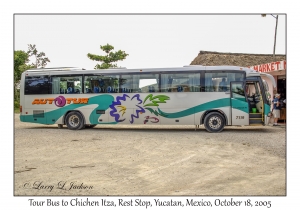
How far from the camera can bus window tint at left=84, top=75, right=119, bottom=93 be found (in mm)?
16141

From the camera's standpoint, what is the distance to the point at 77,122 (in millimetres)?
16656

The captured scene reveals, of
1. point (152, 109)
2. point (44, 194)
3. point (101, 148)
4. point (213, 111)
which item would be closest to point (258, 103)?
point (213, 111)

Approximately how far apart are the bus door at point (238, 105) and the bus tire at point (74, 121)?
6704 millimetres

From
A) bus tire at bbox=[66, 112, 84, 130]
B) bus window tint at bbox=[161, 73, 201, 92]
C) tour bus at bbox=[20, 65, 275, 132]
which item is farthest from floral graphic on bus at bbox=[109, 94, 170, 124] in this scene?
bus tire at bbox=[66, 112, 84, 130]

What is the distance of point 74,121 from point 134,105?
9.80 feet

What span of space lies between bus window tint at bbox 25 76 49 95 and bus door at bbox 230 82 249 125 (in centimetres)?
835

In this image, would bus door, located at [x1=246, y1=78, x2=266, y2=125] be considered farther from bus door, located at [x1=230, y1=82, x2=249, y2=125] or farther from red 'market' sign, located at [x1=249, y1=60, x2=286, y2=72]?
red 'market' sign, located at [x1=249, y1=60, x2=286, y2=72]

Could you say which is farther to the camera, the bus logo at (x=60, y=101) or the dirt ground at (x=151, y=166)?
the bus logo at (x=60, y=101)

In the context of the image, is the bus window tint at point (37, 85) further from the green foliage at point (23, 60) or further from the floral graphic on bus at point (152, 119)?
the green foliage at point (23, 60)

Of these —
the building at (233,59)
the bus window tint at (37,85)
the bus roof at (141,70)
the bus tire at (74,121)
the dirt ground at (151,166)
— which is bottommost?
the dirt ground at (151,166)

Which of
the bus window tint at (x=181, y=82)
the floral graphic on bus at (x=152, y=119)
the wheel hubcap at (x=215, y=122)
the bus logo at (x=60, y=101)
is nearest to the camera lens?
the wheel hubcap at (x=215, y=122)

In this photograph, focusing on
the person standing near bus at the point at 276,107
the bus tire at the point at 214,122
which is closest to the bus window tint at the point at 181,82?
the bus tire at the point at 214,122

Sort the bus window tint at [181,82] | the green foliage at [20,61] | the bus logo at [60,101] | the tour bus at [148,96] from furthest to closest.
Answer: the green foliage at [20,61] < the bus logo at [60,101] < the bus window tint at [181,82] < the tour bus at [148,96]

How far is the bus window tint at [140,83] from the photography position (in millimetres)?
15727
